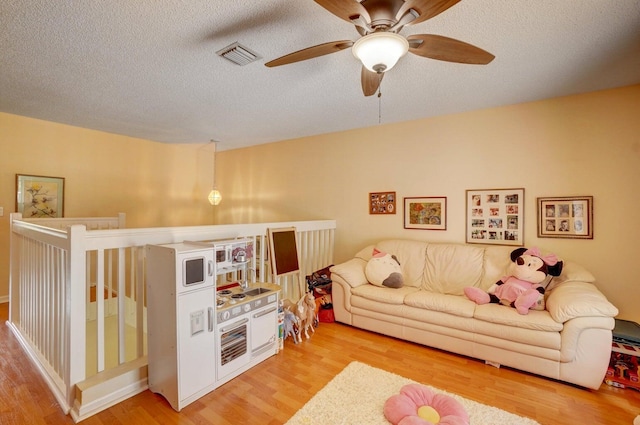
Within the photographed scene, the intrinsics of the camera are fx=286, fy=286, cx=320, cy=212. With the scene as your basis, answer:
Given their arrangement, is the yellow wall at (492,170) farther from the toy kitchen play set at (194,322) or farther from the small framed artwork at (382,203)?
the toy kitchen play set at (194,322)

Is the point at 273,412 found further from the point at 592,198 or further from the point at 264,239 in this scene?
the point at 592,198

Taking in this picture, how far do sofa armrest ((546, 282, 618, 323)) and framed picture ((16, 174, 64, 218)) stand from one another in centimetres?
589

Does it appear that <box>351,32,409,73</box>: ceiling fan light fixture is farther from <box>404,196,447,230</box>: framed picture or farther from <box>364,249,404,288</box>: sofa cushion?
<box>404,196,447,230</box>: framed picture

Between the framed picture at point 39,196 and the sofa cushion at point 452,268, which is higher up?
the framed picture at point 39,196

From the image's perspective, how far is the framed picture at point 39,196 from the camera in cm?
380

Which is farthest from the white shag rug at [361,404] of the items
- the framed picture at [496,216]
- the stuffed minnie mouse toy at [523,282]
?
the framed picture at [496,216]

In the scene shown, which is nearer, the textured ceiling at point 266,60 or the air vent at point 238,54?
the textured ceiling at point 266,60

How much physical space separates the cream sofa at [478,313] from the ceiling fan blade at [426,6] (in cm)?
225

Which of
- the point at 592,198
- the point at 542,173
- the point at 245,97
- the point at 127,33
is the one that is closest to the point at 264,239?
the point at 245,97

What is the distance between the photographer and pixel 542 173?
2.98 meters

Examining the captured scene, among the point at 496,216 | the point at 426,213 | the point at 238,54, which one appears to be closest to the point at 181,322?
the point at 238,54

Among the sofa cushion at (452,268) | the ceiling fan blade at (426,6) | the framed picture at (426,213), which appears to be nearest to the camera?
the ceiling fan blade at (426,6)

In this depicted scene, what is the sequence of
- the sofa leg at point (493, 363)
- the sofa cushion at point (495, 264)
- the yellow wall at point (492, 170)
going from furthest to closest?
the sofa cushion at point (495, 264)
the yellow wall at point (492, 170)
the sofa leg at point (493, 363)

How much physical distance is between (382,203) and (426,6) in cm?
280
